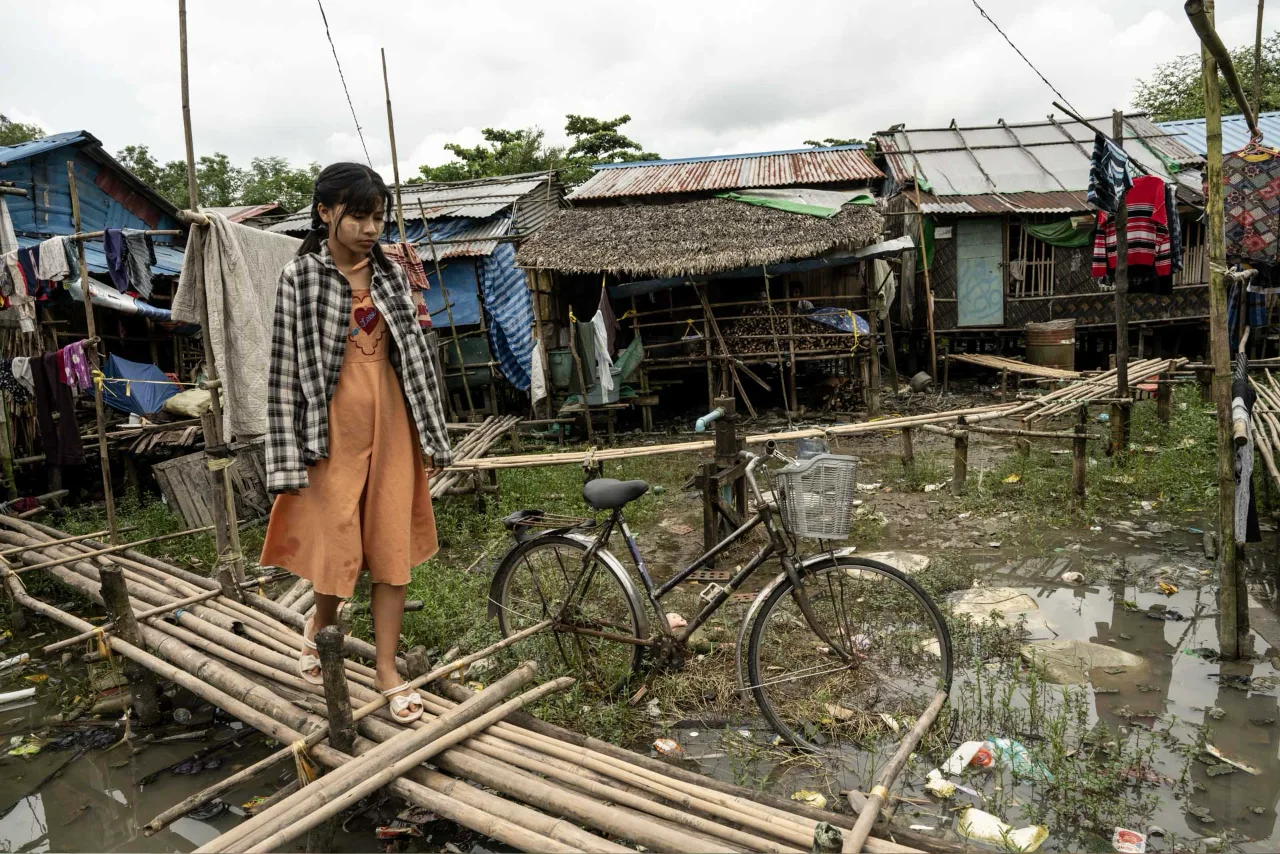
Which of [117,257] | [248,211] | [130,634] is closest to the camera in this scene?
[130,634]

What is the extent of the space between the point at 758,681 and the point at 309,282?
210 cm

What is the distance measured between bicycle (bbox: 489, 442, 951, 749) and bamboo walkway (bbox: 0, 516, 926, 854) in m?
0.55

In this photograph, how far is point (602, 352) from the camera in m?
10.7

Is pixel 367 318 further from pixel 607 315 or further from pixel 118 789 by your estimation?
pixel 607 315

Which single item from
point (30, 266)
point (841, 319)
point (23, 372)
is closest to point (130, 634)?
point (30, 266)

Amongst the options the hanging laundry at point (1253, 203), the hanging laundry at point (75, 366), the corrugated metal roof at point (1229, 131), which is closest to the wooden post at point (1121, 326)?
the hanging laundry at point (1253, 203)

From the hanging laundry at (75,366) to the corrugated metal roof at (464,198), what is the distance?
6.43 m

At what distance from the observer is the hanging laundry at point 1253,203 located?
4680mm

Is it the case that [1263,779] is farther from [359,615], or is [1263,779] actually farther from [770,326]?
[770,326]

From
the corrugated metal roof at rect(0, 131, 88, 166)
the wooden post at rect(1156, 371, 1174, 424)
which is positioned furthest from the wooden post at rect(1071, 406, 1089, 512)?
the corrugated metal roof at rect(0, 131, 88, 166)

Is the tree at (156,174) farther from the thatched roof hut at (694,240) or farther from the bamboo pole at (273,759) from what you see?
the bamboo pole at (273,759)

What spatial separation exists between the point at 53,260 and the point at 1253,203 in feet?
28.3

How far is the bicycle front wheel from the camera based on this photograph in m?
2.84

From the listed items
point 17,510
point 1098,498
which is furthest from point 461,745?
point 17,510
